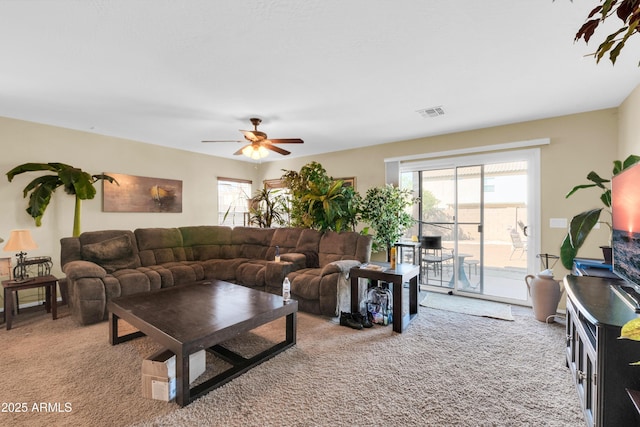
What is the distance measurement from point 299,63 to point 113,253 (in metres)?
3.43

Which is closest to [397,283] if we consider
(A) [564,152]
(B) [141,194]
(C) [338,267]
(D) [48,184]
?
(C) [338,267]

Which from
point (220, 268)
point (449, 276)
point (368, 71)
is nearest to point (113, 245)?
point (220, 268)

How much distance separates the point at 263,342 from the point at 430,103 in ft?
10.2

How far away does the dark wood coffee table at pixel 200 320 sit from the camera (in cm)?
188

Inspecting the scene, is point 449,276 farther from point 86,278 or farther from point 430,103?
point 86,278

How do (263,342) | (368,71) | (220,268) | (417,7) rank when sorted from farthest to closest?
1. (220,268)
2. (263,342)
3. (368,71)
4. (417,7)

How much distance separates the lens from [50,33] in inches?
78.7

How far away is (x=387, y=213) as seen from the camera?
439 centimetres

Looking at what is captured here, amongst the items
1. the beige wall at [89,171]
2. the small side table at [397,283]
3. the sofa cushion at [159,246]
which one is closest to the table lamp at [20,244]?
the beige wall at [89,171]

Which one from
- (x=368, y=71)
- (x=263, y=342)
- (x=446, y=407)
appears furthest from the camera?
(x=263, y=342)

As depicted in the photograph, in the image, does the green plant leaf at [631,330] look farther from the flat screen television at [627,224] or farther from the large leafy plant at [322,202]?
the large leafy plant at [322,202]

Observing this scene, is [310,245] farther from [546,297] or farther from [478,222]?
[546,297]

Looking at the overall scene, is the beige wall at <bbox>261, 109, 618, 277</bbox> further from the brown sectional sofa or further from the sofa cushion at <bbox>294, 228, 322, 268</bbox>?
the sofa cushion at <bbox>294, 228, 322, 268</bbox>

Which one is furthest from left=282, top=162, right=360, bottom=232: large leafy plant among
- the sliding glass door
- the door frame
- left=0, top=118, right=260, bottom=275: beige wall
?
left=0, top=118, right=260, bottom=275: beige wall
